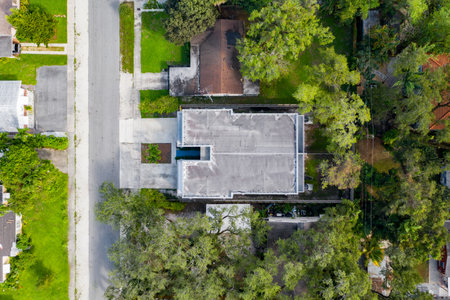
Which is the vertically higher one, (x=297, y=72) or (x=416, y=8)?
(x=416, y=8)

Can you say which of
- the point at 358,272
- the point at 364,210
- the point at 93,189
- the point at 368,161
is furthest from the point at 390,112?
the point at 93,189

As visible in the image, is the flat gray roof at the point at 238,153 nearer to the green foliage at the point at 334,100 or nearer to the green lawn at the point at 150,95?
the green foliage at the point at 334,100

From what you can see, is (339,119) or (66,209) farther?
(66,209)

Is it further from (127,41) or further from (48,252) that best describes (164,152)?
(48,252)

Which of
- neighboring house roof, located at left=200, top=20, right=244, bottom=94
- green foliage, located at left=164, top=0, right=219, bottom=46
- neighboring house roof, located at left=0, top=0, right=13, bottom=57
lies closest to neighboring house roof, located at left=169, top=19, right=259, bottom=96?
neighboring house roof, located at left=200, top=20, right=244, bottom=94

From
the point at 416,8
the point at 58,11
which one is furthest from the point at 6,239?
the point at 416,8

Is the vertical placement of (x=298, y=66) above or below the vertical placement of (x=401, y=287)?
above

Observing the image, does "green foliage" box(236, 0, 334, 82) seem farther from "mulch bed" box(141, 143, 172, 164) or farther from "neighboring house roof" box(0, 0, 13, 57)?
"neighboring house roof" box(0, 0, 13, 57)

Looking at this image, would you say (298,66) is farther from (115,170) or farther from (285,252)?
(115,170)
